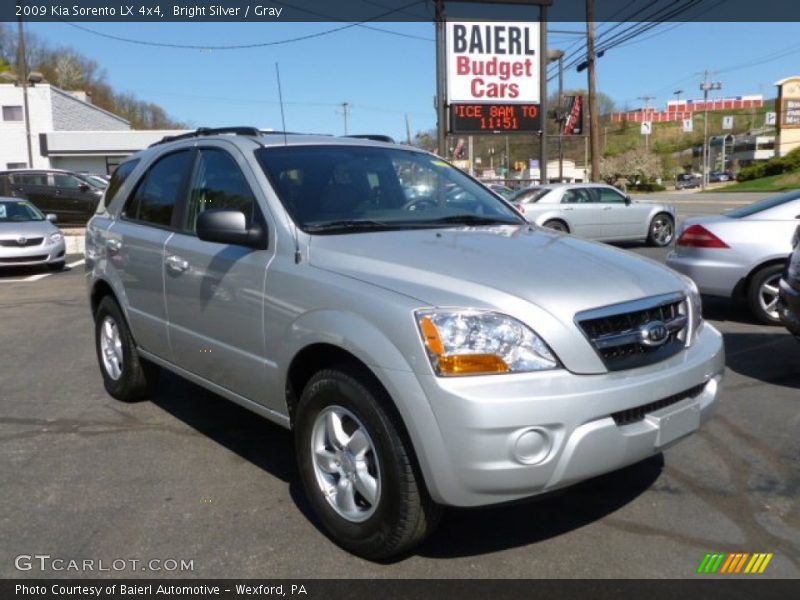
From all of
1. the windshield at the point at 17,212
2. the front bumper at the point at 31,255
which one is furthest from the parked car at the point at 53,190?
the front bumper at the point at 31,255

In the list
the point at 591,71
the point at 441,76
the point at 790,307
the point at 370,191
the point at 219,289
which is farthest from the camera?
the point at 591,71

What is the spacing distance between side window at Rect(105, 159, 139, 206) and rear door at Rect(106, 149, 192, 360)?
295 millimetres

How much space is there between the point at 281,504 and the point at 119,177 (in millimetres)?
3066

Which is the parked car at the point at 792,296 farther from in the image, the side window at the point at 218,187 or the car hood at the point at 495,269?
the side window at the point at 218,187

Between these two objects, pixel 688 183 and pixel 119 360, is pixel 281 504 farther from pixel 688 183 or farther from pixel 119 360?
pixel 688 183

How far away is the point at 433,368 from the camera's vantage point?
2.68 meters

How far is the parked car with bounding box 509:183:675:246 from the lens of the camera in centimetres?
1570

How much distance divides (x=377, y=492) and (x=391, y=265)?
93 centimetres

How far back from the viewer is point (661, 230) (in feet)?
53.7

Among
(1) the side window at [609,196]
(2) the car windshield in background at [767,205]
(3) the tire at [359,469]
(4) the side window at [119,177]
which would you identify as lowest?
(3) the tire at [359,469]

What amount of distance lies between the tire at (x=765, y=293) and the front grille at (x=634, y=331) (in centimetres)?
485

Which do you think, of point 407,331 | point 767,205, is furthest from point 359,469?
point 767,205

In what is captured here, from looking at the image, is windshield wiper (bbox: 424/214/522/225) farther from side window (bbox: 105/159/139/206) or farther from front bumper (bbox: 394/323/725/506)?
side window (bbox: 105/159/139/206)

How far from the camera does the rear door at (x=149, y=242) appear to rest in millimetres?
4504
